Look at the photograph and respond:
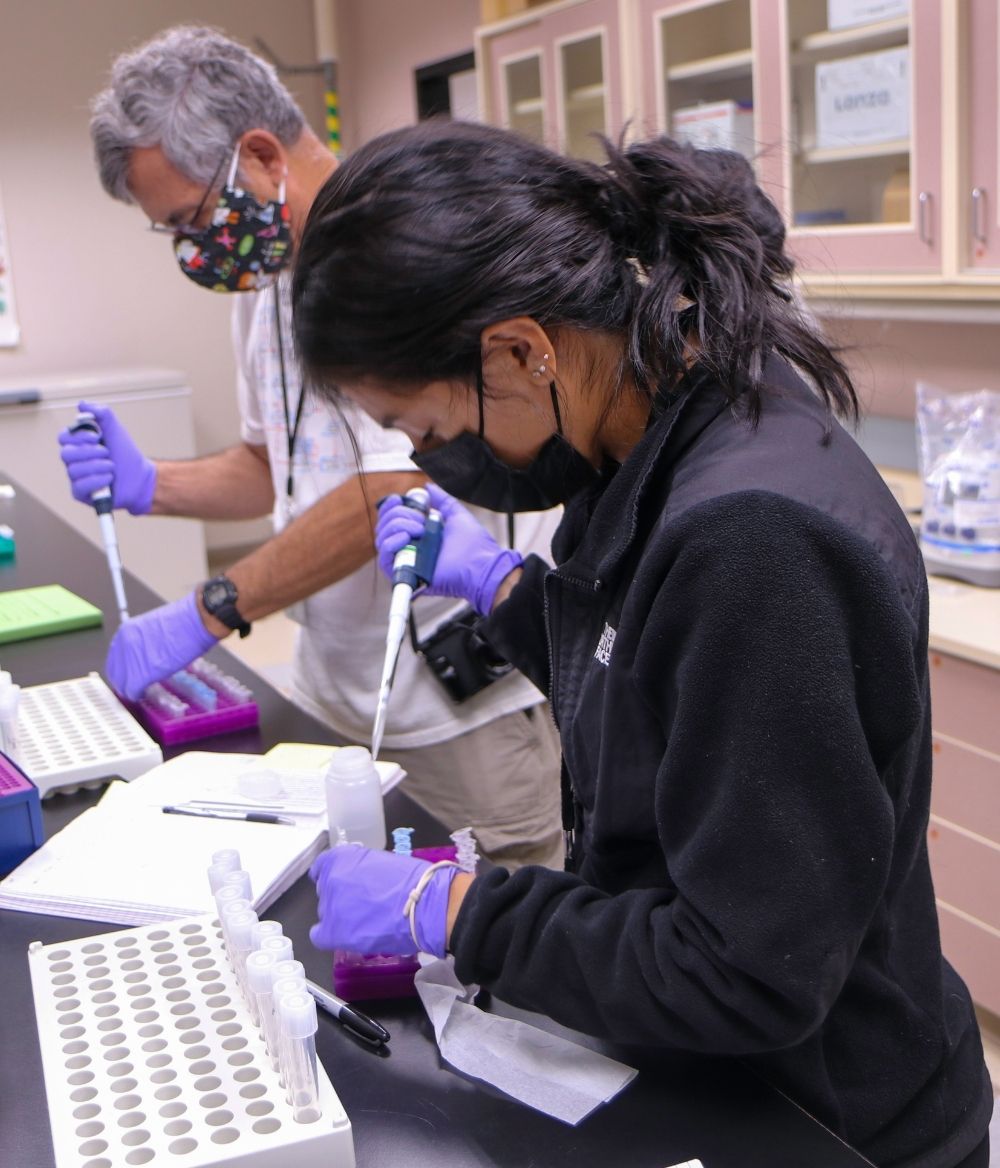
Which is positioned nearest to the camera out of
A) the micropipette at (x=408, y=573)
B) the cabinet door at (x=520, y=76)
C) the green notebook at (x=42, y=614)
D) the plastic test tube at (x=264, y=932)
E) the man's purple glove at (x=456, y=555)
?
the plastic test tube at (x=264, y=932)

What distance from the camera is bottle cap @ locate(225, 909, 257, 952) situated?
0.79 m

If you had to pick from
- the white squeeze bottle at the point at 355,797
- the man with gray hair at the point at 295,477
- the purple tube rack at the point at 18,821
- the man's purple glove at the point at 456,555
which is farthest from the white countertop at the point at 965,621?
the purple tube rack at the point at 18,821

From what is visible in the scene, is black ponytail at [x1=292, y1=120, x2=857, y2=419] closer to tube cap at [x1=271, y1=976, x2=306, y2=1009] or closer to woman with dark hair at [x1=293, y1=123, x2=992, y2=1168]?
woman with dark hair at [x1=293, y1=123, x2=992, y2=1168]

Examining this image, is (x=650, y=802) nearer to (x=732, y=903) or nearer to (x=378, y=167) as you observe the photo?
(x=732, y=903)

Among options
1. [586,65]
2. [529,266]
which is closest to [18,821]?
[529,266]

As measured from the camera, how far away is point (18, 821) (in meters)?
1.05

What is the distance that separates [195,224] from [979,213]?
1.32m

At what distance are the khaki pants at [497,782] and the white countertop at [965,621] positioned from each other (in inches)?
26.5

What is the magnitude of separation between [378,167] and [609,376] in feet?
0.71

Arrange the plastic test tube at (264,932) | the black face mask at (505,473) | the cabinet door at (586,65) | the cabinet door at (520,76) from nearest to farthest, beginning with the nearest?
the plastic test tube at (264,932), the black face mask at (505,473), the cabinet door at (586,65), the cabinet door at (520,76)

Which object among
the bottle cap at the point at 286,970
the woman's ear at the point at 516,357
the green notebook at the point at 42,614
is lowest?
the bottle cap at the point at 286,970

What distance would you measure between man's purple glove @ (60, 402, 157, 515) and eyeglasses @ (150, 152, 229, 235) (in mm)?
304

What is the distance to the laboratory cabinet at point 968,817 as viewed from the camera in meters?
1.91

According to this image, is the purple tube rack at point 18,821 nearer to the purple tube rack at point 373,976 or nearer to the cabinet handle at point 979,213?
the purple tube rack at point 373,976
